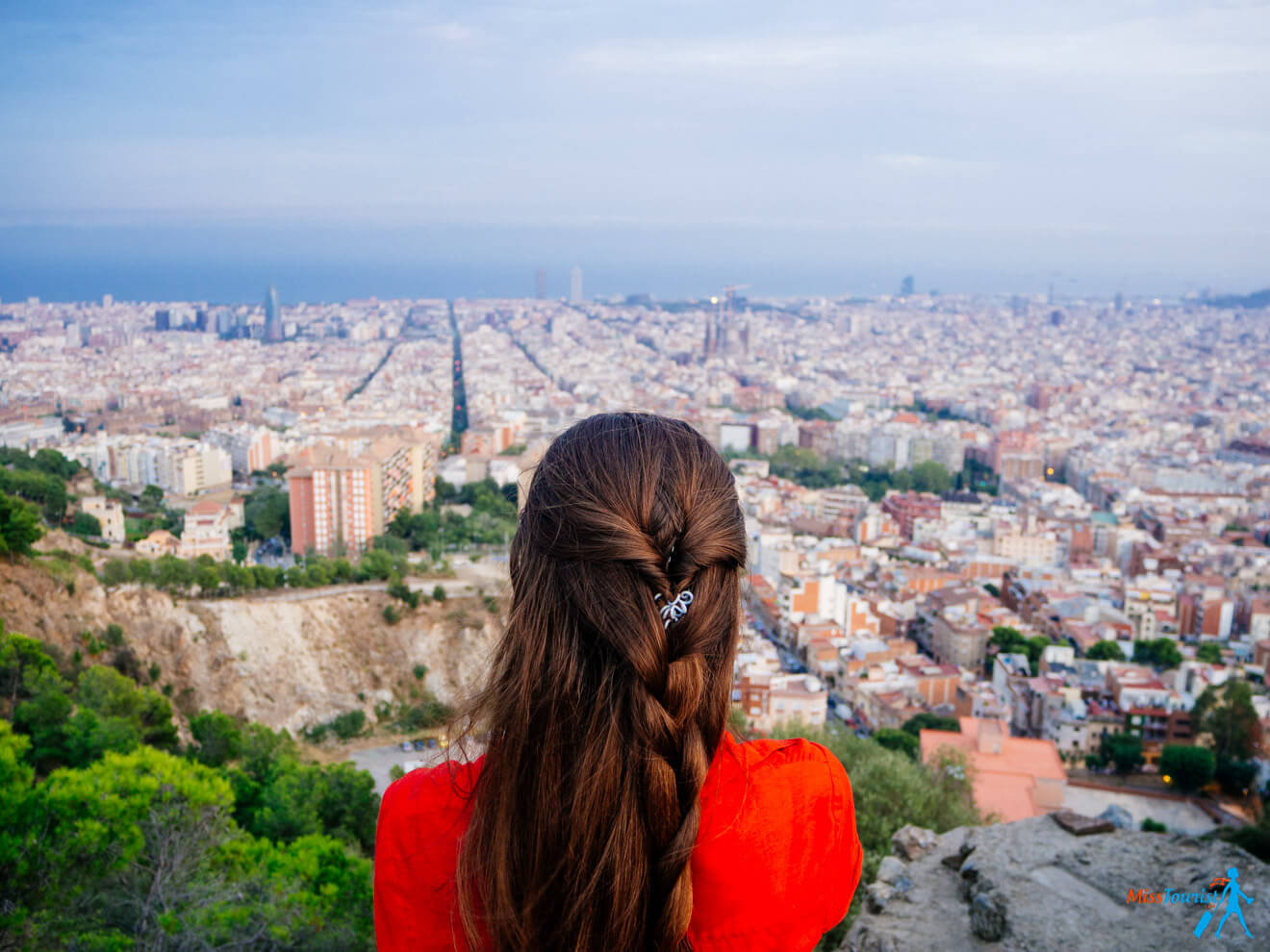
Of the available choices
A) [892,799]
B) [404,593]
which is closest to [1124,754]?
[892,799]

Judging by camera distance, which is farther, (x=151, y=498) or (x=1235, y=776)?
(x=151, y=498)

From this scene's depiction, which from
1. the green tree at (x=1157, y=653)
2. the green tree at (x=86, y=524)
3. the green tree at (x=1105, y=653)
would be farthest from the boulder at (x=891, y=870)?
the green tree at (x=86, y=524)

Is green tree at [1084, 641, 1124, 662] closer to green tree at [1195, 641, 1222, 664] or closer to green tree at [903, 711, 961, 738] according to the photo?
green tree at [1195, 641, 1222, 664]

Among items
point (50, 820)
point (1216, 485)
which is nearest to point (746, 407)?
point (1216, 485)

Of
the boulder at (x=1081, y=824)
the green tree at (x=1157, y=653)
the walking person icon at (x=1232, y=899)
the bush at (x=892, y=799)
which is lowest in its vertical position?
the green tree at (x=1157, y=653)

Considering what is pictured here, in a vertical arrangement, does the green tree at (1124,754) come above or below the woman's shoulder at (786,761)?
below

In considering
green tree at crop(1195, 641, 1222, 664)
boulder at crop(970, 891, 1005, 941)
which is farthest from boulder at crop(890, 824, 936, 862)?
green tree at crop(1195, 641, 1222, 664)

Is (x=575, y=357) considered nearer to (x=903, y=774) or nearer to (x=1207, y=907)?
(x=903, y=774)

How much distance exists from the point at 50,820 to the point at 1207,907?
2400 millimetres

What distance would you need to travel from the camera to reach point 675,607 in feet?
1.26

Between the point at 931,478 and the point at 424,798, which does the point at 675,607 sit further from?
the point at 931,478

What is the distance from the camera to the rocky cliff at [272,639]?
18.6 feet

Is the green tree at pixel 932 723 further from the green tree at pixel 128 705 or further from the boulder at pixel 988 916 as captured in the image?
the boulder at pixel 988 916

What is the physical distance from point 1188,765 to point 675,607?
641 cm
